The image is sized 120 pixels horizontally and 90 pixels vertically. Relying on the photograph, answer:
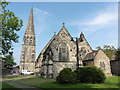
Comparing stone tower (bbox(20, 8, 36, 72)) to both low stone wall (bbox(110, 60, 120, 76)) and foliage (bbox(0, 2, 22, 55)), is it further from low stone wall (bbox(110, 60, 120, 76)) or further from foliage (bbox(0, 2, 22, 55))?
foliage (bbox(0, 2, 22, 55))

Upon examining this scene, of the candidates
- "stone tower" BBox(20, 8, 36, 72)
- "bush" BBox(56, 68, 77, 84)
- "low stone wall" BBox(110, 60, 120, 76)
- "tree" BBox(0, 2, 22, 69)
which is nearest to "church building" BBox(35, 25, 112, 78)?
"low stone wall" BBox(110, 60, 120, 76)

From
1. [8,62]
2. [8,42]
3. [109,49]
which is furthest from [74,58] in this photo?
[8,62]

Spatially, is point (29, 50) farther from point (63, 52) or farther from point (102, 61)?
point (102, 61)

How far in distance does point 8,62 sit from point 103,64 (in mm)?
57207

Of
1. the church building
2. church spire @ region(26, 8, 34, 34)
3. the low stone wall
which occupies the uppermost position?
church spire @ region(26, 8, 34, 34)

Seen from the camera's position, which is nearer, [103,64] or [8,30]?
[8,30]

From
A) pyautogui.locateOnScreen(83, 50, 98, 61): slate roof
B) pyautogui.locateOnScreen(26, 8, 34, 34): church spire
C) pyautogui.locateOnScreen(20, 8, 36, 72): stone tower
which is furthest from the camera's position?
pyautogui.locateOnScreen(26, 8, 34, 34): church spire

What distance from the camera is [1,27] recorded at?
40.0ft

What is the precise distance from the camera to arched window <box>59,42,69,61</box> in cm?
2823

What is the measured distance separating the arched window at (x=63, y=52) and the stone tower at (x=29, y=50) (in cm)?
3738

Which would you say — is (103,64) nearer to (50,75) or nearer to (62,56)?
(62,56)

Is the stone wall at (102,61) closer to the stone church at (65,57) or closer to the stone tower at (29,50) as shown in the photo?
the stone church at (65,57)

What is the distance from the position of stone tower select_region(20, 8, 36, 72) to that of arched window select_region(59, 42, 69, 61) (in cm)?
3738

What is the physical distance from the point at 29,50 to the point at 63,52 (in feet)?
139
